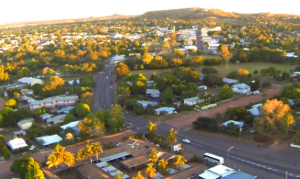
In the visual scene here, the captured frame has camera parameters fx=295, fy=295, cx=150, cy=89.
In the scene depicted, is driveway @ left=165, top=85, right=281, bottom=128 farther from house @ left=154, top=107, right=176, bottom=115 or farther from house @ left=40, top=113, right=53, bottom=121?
house @ left=40, top=113, right=53, bottom=121

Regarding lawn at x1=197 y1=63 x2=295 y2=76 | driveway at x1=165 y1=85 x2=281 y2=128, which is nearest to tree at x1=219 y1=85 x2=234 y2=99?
driveway at x1=165 y1=85 x2=281 y2=128

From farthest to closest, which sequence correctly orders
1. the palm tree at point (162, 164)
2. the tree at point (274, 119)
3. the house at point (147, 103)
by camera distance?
the house at point (147, 103) → the tree at point (274, 119) → the palm tree at point (162, 164)

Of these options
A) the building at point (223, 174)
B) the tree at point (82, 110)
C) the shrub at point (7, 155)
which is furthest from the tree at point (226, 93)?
the shrub at point (7, 155)

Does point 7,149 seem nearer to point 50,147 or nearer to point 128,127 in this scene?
point 50,147

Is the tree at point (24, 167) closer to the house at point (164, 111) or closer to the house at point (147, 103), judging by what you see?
the house at point (164, 111)

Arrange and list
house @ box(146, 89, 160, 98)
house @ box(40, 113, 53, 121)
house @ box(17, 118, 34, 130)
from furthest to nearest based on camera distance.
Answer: house @ box(146, 89, 160, 98) → house @ box(40, 113, 53, 121) → house @ box(17, 118, 34, 130)

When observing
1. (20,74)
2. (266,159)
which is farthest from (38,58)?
(266,159)
